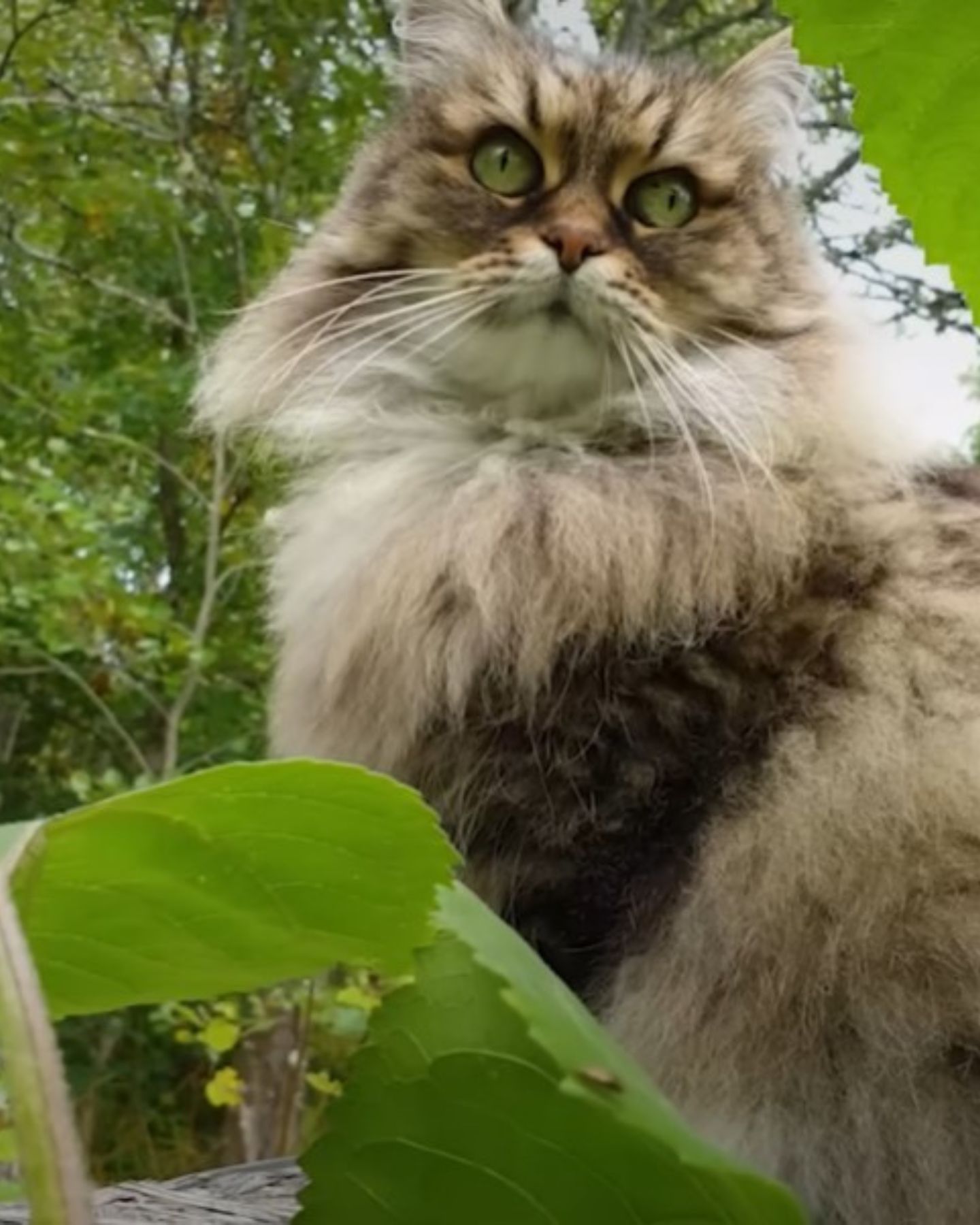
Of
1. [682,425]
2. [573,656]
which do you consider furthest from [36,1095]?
[682,425]

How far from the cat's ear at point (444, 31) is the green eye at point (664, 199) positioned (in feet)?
0.64

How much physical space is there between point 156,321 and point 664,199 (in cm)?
285

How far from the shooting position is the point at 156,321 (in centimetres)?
389

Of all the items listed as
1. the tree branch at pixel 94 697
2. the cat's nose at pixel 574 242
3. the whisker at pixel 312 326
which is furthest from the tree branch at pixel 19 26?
the cat's nose at pixel 574 242

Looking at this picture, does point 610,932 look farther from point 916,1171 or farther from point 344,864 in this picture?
point 344,864

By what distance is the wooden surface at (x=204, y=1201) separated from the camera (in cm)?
69

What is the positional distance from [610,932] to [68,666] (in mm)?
2976

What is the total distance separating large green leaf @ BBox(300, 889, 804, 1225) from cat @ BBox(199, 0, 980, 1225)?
56 centimetres

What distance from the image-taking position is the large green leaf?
261 mm

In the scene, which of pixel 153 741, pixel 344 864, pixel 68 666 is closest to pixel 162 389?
pixel 68 666

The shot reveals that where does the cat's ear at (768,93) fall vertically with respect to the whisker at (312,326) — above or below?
above

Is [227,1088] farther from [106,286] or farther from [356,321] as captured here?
[356,321]

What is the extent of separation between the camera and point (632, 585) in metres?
1.02

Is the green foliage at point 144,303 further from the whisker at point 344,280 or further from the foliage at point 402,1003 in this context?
the foliage at point 402,1003
